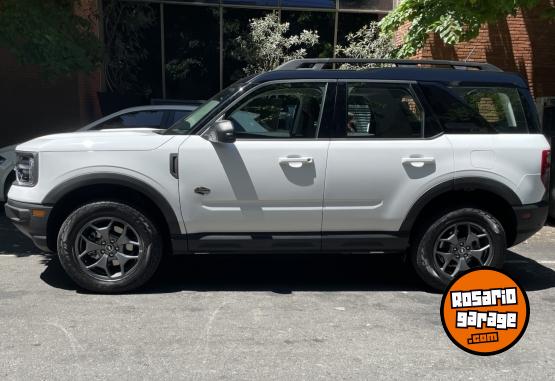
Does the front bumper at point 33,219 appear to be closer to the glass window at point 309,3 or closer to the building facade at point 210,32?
the building facade at point 210,32

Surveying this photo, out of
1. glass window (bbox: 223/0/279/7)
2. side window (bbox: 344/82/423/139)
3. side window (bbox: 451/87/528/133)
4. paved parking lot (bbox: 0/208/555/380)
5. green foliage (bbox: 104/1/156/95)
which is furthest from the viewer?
glass window (bbox: 223/0/279/7)

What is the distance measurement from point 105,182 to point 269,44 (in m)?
9.65

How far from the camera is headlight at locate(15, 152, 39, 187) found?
4914 millimetres

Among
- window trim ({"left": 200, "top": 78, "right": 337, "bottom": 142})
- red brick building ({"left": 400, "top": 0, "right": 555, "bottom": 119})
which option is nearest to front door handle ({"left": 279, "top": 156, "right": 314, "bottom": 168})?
window trim ({"left": 200, "top": 78, "right": 337, "bottom": 142})

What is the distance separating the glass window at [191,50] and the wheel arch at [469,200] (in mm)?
10934

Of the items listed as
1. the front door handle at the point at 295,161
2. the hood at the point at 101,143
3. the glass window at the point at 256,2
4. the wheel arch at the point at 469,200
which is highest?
the glass window at the point at 256,2

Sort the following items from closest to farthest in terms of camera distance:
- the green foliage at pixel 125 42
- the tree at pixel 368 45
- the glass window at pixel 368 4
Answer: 1. the tree at pixel 368 45
2. the green foliage at pixel 125 42
3. the glass window at pixel 368 4

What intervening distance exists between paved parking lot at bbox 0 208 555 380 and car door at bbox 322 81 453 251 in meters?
0.62

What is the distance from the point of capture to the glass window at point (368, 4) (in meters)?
15.2

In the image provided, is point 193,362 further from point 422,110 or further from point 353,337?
point 422,110

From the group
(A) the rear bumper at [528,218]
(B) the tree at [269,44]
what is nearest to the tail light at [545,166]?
(A) the rear bumper at [528,218]

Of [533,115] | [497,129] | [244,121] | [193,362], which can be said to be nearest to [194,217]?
[244,121]

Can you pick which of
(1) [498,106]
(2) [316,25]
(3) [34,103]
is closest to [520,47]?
(2) [316,25]

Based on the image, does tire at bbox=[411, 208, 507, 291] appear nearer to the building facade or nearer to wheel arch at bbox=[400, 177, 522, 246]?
wheel arch at bbox=[400, 177, 522, 246]
